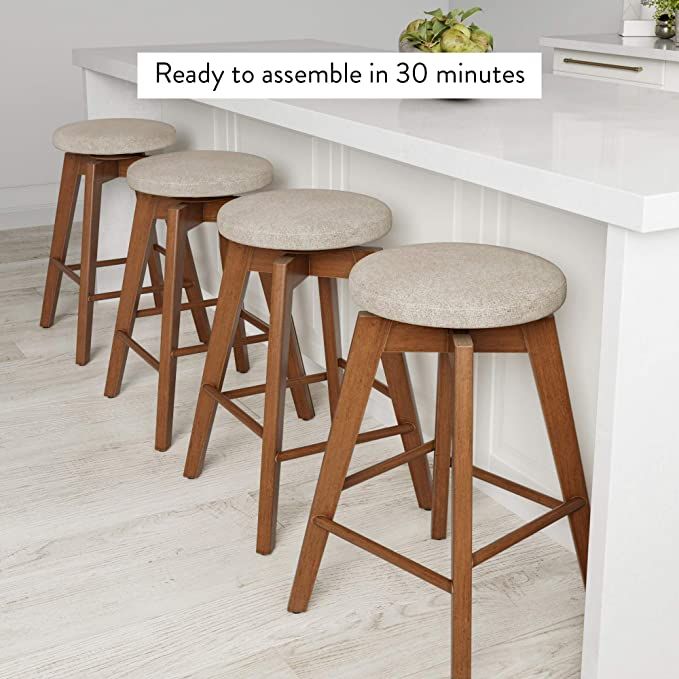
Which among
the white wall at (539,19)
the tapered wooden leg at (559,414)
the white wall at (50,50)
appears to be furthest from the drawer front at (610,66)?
the tapered wooden leg at (559,414)

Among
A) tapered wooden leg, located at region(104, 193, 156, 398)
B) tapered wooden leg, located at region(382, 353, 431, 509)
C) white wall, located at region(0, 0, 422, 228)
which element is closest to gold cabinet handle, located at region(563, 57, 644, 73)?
white wall, located at region(0, 0, 422, 228)

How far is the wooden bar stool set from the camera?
264cm

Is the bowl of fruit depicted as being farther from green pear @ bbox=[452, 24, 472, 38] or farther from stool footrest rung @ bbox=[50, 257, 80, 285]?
stool footrest rung @ bbox=[50, 257, 80, 285]

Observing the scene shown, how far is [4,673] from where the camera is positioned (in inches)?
72.6

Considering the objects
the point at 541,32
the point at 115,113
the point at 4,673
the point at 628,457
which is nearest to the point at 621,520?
the point at 628,457

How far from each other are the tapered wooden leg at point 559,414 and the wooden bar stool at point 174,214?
3.18ft

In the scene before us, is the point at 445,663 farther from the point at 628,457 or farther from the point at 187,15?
the point at 187,15

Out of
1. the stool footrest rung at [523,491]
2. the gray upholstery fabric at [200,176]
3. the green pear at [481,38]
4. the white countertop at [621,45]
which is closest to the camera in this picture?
the stool footrest rung at [523,491]

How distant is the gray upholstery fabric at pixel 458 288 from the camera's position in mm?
1656

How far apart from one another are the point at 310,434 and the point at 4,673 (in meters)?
1.15

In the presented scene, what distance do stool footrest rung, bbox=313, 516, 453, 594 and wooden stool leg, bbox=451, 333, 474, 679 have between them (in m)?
0.03

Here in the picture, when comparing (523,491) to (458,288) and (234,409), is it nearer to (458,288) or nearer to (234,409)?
(458,288)

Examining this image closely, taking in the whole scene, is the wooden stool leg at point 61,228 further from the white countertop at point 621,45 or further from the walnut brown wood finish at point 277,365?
the white countertop at point 621,45

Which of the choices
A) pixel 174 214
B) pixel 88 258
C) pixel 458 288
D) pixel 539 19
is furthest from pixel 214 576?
pixel 539 19
